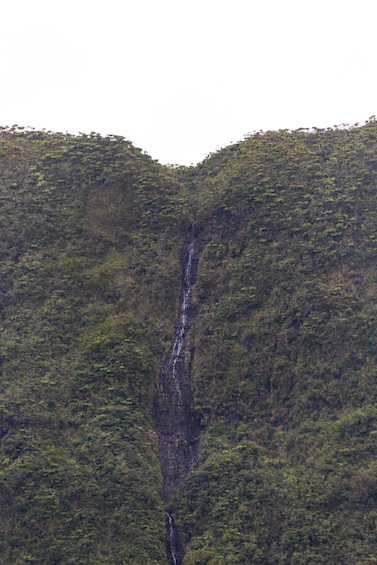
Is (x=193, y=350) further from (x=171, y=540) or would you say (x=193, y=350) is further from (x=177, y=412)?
(x=171, y=540)

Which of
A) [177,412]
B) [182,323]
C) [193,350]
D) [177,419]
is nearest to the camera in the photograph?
[177,419]

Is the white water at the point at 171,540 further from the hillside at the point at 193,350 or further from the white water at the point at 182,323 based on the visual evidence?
the white water at the point at 182,323

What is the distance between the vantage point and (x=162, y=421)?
28.2m

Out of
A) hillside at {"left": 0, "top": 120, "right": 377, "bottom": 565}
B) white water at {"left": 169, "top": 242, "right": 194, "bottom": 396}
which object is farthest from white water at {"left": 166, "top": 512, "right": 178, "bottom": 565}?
white water at {"left": 169, "top": 242, "right": 194, "bottom": 396}

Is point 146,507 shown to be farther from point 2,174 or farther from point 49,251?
point 2,174

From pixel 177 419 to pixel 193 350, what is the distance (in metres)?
2.98

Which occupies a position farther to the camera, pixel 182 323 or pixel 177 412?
pixel 182 323

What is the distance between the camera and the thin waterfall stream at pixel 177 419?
2609 cm

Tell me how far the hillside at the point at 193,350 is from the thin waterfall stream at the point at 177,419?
0.27 feet

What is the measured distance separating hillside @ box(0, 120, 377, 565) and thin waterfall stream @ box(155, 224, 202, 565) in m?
0.08

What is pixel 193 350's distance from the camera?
99.0 ft

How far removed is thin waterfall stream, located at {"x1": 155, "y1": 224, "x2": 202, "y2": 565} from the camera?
2609 centimetres

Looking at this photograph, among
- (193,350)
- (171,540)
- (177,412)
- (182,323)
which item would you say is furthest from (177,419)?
(171,540)

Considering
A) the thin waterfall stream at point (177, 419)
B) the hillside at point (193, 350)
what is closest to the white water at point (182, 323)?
the thin waterfall stream at point (177, 419)
